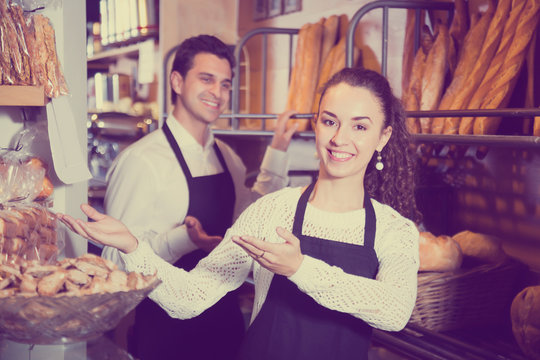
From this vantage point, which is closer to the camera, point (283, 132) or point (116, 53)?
point (283, 132)

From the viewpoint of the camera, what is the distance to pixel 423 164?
1.84 metres

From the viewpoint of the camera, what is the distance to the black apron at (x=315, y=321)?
1.28m

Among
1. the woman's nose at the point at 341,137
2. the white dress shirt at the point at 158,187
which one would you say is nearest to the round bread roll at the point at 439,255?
the woman's nose at the point at 341,137

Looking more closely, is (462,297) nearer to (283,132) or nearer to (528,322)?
(528,322)

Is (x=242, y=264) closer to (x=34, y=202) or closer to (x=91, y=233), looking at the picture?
(x=91, y=233)

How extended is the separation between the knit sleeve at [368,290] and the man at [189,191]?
25.3 inches

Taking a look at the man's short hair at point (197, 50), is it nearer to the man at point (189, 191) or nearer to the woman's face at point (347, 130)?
the man at point (189, 191)

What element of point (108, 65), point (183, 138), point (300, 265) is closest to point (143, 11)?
point (108, 65)

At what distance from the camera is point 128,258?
125cm

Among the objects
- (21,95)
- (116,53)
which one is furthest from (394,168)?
(116,53)

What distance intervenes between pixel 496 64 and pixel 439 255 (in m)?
0.53

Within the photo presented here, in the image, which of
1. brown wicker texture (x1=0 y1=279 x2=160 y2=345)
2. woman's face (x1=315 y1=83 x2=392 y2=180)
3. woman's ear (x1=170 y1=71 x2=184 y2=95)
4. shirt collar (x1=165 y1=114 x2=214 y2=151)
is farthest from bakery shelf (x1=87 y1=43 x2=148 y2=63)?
brown wicker texture (x1=0 y1=279 x2=160 y2=345)

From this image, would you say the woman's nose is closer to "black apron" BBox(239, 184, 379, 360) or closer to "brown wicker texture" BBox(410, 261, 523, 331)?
"black apron" BBox(239, 184, 379, 360)

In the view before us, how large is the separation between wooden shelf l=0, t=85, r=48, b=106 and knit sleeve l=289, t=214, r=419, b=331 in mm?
695
